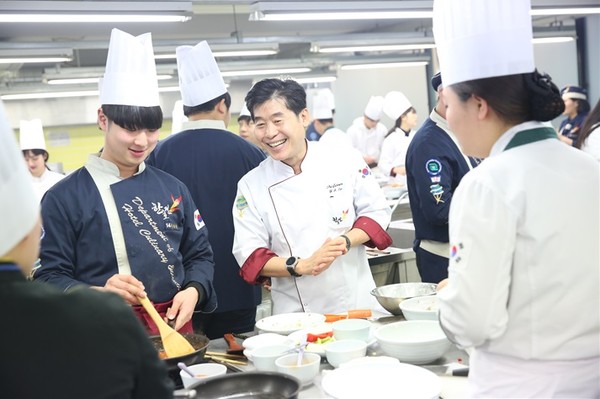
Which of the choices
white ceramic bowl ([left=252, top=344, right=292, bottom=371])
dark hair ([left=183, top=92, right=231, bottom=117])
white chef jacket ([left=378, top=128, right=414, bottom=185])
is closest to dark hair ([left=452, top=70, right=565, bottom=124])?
white ceramic bowl ([left=252, top=344, right=292, bottom=371])

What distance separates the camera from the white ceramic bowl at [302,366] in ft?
5.25

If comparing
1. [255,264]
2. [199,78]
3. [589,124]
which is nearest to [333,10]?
[589,124]

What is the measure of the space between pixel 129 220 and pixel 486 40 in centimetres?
117

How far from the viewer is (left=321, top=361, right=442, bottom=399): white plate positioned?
1.48 metres

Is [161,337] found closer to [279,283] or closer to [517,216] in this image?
Answer: [279,283]

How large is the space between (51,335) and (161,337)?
2.81 feet

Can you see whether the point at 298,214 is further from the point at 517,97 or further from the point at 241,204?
the point at 517,97

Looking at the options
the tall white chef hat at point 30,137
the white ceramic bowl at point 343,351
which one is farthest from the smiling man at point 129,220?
the tall white chef hat at point 30,137

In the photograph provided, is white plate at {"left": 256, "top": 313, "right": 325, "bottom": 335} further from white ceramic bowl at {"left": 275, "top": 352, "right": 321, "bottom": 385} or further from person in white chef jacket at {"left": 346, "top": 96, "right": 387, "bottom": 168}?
person in white chef jacket at {"left": 346, "top": 96, "right": 387, "bottom": 168}

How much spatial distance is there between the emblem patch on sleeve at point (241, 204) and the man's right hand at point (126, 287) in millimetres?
606

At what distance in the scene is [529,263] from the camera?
4.12 ft

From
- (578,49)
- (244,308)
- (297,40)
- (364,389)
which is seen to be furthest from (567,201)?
(578,49)

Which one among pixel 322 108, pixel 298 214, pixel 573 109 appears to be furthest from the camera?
pixel 322 108

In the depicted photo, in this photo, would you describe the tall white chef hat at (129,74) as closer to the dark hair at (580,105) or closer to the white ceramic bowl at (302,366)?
the white ceramic bowl at (302,366)
